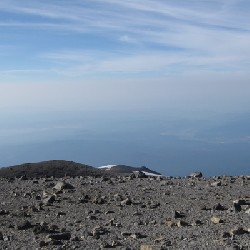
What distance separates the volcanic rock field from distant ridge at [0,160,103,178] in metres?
6.82

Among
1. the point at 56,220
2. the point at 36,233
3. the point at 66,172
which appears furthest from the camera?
the point at 66,172

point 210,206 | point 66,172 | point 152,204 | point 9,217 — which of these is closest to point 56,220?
point 9,217

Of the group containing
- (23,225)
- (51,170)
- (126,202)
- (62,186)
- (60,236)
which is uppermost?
(51,170)

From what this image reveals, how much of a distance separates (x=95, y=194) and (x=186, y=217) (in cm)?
510

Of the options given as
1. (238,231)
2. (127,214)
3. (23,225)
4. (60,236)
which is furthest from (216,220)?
(23,225)

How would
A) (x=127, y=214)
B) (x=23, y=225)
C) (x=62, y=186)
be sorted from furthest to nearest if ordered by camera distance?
(x=62, y=186) < (x=127, y=214) < (x=23, y=225)

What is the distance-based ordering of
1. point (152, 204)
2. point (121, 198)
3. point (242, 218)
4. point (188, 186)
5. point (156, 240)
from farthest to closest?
point (188, 186) → point (121, 198) → point (152, 204) → point (242, 218) → point (156, 240)

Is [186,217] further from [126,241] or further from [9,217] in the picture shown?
[9,217]

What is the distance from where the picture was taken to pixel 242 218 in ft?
40.7

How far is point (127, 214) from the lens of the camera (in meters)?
13.8

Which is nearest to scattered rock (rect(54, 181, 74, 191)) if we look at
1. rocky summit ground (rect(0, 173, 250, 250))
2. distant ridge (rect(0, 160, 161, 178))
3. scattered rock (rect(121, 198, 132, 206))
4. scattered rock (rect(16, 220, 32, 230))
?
rocky summit ground (rect(0, 173, 250, 250))

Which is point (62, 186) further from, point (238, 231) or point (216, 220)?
point (238, 231)

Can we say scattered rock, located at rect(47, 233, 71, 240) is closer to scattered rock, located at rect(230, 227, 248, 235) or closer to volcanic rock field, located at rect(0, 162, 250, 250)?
volcanic rock field, located at rect(0, 162, 250, 250)

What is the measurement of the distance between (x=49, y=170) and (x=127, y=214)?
605 inches
